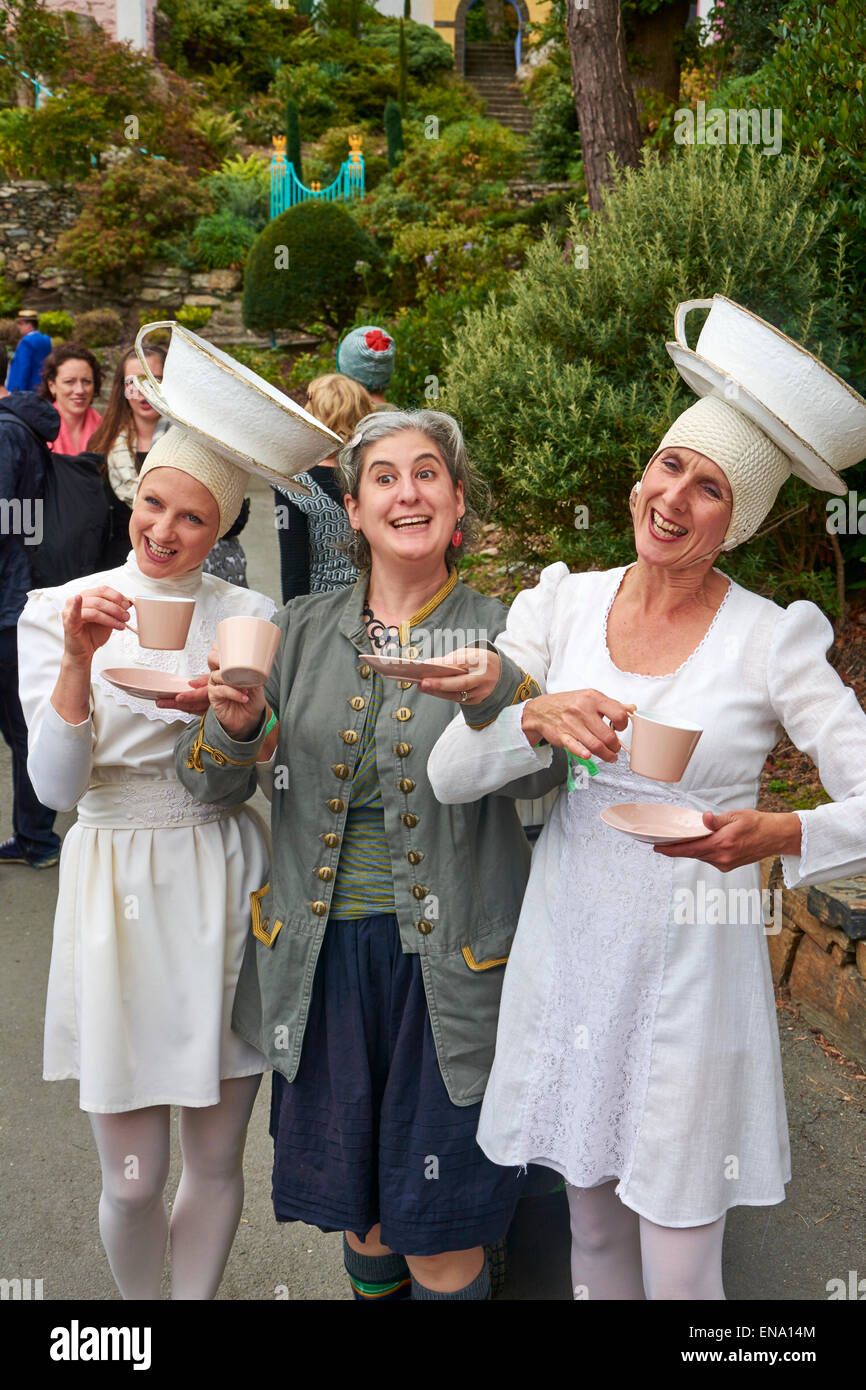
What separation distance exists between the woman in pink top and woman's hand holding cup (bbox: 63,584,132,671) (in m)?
3.97

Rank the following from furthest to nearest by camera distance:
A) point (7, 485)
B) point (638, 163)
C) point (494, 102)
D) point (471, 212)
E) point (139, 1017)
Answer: point (494, 102) < point (471, 212) < point (638, 163) < point (7, 485) < point (139, 1017)

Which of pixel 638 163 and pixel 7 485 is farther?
pixel 638 163

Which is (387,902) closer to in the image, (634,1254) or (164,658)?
(164,658)

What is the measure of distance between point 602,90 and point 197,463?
21.4ft

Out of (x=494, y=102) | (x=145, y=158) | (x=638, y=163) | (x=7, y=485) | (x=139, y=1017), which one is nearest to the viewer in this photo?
(x=139, y=1017)

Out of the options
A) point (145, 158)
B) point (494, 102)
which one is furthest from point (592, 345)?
point (494, 102)

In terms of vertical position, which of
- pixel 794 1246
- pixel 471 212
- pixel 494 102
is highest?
pixel 494 102

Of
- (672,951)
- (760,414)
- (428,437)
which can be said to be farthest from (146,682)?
(760,414)

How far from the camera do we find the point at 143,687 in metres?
2.19

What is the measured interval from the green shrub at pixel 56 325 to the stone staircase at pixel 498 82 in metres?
13.7

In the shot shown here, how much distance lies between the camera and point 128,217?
1953 centimetres

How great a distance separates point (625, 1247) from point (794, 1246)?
1.19 metres

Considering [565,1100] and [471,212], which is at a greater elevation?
[471,212]

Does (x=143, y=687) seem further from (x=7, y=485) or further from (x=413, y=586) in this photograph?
(x=7, y=485)
